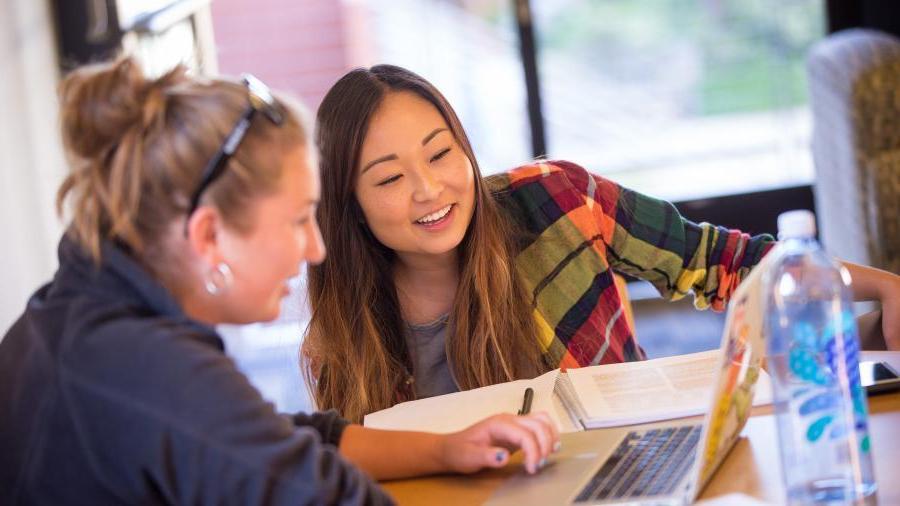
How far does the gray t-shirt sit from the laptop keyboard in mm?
555

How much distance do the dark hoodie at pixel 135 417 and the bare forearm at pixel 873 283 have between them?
889 millimetres

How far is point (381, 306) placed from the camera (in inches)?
73.4

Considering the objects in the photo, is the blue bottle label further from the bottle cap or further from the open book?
the open book

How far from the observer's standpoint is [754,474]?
115 cm

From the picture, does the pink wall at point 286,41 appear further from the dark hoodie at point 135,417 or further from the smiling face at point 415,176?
the dark hoodie at point 135,417

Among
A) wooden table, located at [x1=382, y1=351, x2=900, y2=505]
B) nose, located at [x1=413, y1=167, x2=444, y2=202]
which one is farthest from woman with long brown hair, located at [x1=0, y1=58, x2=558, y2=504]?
nose, located at [x1=413, y1=167, x2=444, y2=202]

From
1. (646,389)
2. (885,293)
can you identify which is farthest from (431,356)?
(885,293)

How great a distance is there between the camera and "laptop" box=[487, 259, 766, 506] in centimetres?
108

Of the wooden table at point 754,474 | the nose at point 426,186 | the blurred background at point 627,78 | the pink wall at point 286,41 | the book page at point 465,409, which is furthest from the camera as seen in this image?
the pink wall at point 286,41

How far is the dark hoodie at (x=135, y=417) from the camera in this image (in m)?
0.99

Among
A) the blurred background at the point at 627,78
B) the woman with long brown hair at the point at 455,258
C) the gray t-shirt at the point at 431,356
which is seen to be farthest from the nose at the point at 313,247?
the blurred background at the point at 627,78

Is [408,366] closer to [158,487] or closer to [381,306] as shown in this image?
[381,306]

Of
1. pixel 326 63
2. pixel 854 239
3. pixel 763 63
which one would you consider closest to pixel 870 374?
pixel 854 239

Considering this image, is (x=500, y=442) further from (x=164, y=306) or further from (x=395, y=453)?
(x=164, y=306)
